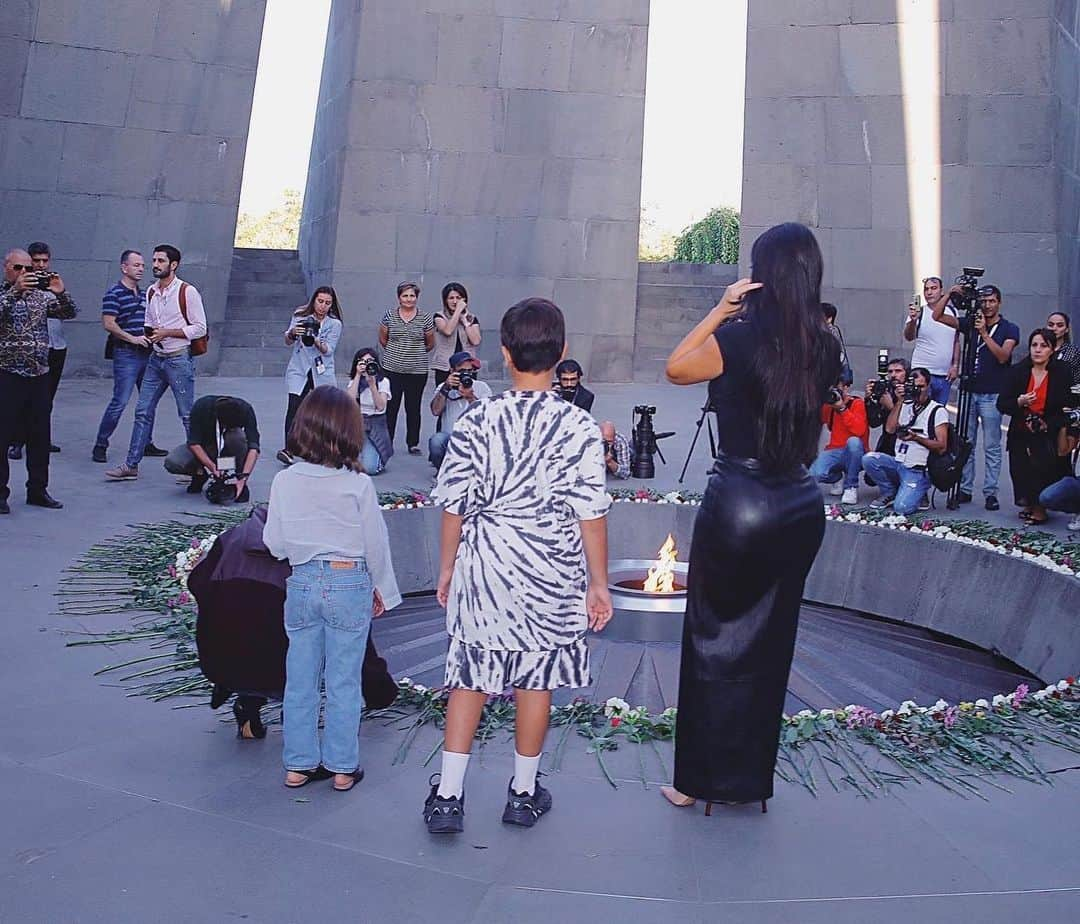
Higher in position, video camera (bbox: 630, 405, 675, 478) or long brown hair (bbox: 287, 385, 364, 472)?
video camera (bbox: 630, 405, 675, 478)

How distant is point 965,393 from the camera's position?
31.4 ft

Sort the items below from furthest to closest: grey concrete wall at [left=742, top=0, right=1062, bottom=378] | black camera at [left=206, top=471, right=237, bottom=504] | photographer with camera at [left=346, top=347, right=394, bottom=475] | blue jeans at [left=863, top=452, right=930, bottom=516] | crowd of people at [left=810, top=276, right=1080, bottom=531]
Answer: grey concrete wall at [left=742, top=0, right=1062, bottom=378] → photographer with camera at [left=346, top=347, right=394, bottom=475] → blue jeans at [left=863, top=452, right=930, bottom=516] → crowd of people at [left=810, top=276, right=1080, bottom=531] → black camera at [left=206, top=471, right=237, bottom=504]

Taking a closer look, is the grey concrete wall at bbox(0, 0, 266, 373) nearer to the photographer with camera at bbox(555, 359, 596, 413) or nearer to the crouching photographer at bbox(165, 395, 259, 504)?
the crouching photographer at bbox(165, 395, 259, 504)

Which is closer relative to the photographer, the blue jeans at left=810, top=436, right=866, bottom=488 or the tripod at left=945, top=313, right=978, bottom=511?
the tripod at left=945, top=313, right=978, bottom=511

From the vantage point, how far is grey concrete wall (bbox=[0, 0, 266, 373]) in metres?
14.8

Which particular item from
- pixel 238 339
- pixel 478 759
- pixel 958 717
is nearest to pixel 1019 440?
pixel 958 717

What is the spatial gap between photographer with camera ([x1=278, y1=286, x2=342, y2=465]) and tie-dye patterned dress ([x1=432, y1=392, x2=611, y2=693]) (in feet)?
21.8

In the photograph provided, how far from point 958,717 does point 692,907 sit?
215cm

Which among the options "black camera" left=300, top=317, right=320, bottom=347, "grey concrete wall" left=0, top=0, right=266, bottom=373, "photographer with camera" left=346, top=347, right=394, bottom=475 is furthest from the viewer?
"grey concrete wall" left=0, top=0, right=266, bottom=373

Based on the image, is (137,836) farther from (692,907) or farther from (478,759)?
(692,907)

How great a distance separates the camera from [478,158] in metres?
16.6

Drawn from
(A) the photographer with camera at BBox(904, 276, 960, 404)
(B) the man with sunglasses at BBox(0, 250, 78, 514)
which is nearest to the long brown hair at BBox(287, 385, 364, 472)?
(B) the man with sunglasses at BBox(0, 250, 78, 514)

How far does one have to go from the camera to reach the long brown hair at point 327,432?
159 inches

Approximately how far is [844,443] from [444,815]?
23.5 feet
